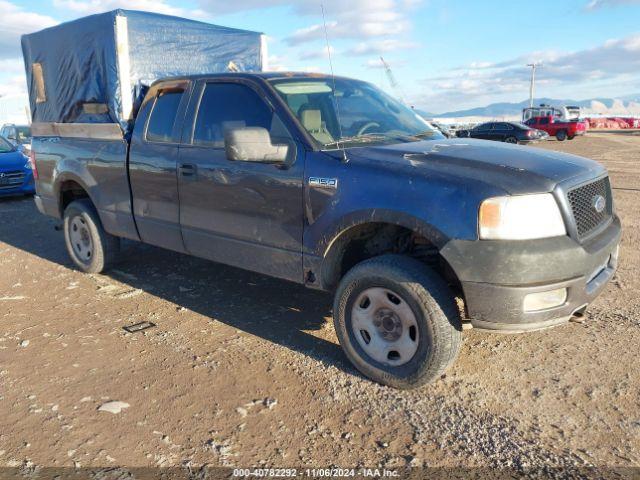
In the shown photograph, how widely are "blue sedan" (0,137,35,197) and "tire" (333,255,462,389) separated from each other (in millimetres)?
9484

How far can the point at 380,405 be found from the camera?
310cm

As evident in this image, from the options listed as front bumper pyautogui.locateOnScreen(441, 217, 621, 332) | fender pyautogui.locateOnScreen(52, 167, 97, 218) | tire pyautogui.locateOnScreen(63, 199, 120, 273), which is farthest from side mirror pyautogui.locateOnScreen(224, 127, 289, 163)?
tire pyautogui.locateOnScreen(63, 199, 120, 273)

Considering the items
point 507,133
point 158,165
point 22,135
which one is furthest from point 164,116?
point 507,133

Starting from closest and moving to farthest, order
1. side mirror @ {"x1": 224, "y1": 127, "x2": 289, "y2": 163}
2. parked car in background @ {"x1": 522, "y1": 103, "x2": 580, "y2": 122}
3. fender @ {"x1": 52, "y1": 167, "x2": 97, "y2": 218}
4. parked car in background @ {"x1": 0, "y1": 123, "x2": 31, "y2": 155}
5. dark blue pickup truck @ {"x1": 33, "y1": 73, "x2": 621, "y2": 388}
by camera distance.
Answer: dark blue pickup truck @ {"x1": 33, "y1": 73, "x2": 621, "y2": 388}
side mirror @ {"x1": 224, "y1": 127, "x2": 289, "y2": 163}
fender @ {"x1": 52, "y1": 167, "x2": 97, "y2": 218}
parked car in background @ {"x1": 0, "y1": 123, "x2": 31, "y2": 155}
parked car in background @ {"x1": 522, "y1": 103, "x2": 580, "y2": 122}

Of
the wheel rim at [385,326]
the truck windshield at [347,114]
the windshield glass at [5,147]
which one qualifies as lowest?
the wheel rim at [385,326]

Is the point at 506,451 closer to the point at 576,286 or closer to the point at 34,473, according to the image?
the point at 576,286

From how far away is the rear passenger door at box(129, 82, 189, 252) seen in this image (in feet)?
14.3

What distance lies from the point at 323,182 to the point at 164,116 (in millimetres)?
1919

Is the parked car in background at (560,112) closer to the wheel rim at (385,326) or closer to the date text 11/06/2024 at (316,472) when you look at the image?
the wheel rim at (385,326)

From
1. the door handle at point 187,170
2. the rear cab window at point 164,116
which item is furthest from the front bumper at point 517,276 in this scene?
the rear cab window at point 164,116

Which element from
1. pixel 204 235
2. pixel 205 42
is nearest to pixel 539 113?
pixel 205 42

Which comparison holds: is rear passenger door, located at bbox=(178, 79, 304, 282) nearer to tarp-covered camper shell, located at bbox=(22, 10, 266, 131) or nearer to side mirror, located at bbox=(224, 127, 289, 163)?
side mirror, located at bbox=(224, 127, 289, 163)

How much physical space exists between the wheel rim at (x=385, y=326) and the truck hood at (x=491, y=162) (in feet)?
2.62

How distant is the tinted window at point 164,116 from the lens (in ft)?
A: 14.5
